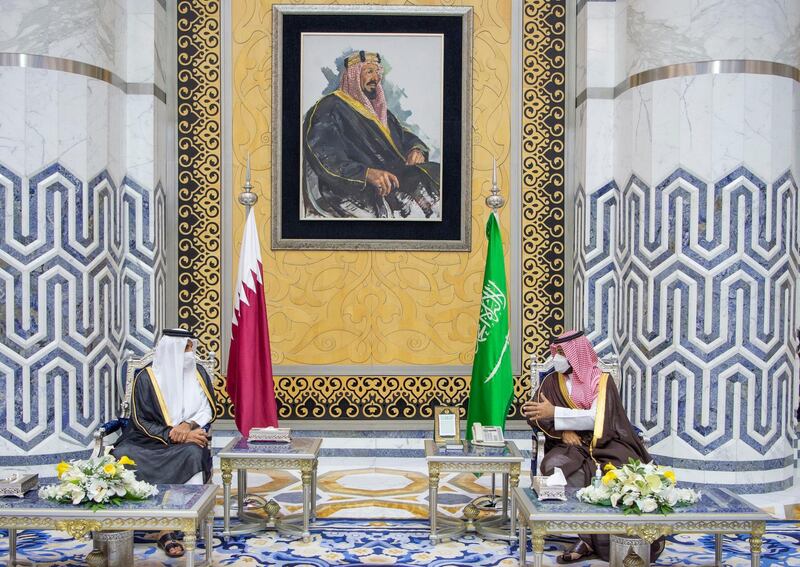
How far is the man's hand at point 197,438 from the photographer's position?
4.58 m

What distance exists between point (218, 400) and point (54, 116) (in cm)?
253

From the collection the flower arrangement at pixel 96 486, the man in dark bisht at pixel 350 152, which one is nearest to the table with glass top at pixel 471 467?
the flower arrangement at pixel 96 486

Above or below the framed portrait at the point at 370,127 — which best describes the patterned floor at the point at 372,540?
below

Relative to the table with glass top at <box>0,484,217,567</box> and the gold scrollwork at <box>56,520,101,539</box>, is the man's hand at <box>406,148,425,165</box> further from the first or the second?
the gold scrollwork at <box>56,520,101,539</box>

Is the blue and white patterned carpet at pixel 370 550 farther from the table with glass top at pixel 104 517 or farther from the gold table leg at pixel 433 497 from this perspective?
the table with glass top at pixel 104 517

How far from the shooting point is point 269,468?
4387 mm

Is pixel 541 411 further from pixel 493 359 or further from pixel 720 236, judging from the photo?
pixel 720 236

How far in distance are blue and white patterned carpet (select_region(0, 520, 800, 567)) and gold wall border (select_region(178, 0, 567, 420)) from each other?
2.09m

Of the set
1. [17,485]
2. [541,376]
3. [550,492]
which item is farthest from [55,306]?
[550,492]

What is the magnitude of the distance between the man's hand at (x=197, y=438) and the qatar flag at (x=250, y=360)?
19.2 inches

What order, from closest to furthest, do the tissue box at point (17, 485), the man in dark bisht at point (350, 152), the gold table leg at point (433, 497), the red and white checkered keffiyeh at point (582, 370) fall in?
1. the tissue box at point (17, 485)
2. the gold table leg at point (433, 497)
3. the red and white checkered keffiyeh at point (582, 370)
4. the man in dark bisht at point (350, 152)

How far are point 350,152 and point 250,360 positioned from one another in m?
2.18

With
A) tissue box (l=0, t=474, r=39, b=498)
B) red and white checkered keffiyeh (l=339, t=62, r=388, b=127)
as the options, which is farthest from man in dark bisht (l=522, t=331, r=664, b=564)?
red and white checkered keffiyeh (l=339, t=62, r=388, b=127)

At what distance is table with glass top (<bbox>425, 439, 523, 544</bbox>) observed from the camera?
4320mm
